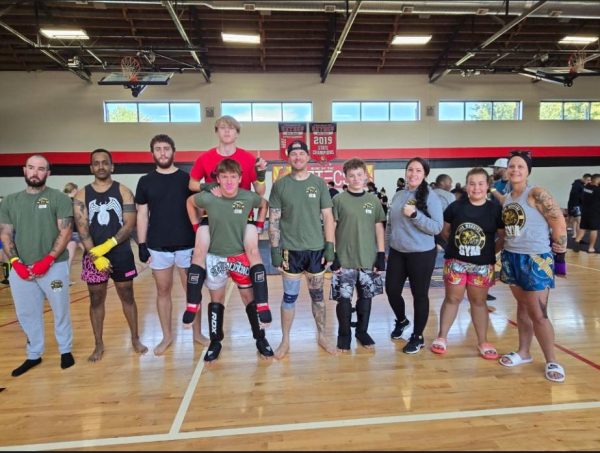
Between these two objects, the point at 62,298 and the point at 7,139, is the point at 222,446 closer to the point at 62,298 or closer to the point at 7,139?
the point at 62,298

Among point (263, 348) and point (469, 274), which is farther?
point (263, 348)

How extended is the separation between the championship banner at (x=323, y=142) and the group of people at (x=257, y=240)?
10.8 meters

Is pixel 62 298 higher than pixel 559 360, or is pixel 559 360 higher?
pixel 62 298

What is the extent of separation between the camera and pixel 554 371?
116 inches

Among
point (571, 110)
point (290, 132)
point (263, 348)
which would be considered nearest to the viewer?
point (263, 348)

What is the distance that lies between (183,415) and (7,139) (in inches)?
597

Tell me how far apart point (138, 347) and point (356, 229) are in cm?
235

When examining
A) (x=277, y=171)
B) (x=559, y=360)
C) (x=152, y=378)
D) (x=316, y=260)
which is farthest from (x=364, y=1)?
(x=152, y=378)

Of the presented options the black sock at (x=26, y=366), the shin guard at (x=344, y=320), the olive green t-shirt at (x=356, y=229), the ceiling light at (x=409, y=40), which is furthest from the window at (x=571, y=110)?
the black sock at (x=26, y=366)

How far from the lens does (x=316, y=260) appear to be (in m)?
3.29

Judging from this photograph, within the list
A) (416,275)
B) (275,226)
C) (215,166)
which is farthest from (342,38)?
(416,275)

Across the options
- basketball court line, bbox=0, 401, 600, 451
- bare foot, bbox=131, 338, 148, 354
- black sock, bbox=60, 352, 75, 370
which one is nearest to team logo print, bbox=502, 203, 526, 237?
basketball court line, bbox=0, 401, 600, 451

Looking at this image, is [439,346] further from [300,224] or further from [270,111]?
[270,111]

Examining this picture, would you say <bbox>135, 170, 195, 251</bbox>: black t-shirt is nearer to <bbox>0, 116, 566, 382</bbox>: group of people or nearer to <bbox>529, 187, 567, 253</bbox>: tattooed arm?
<bbox>0, 116, 566, 382</bbox>: group of people
